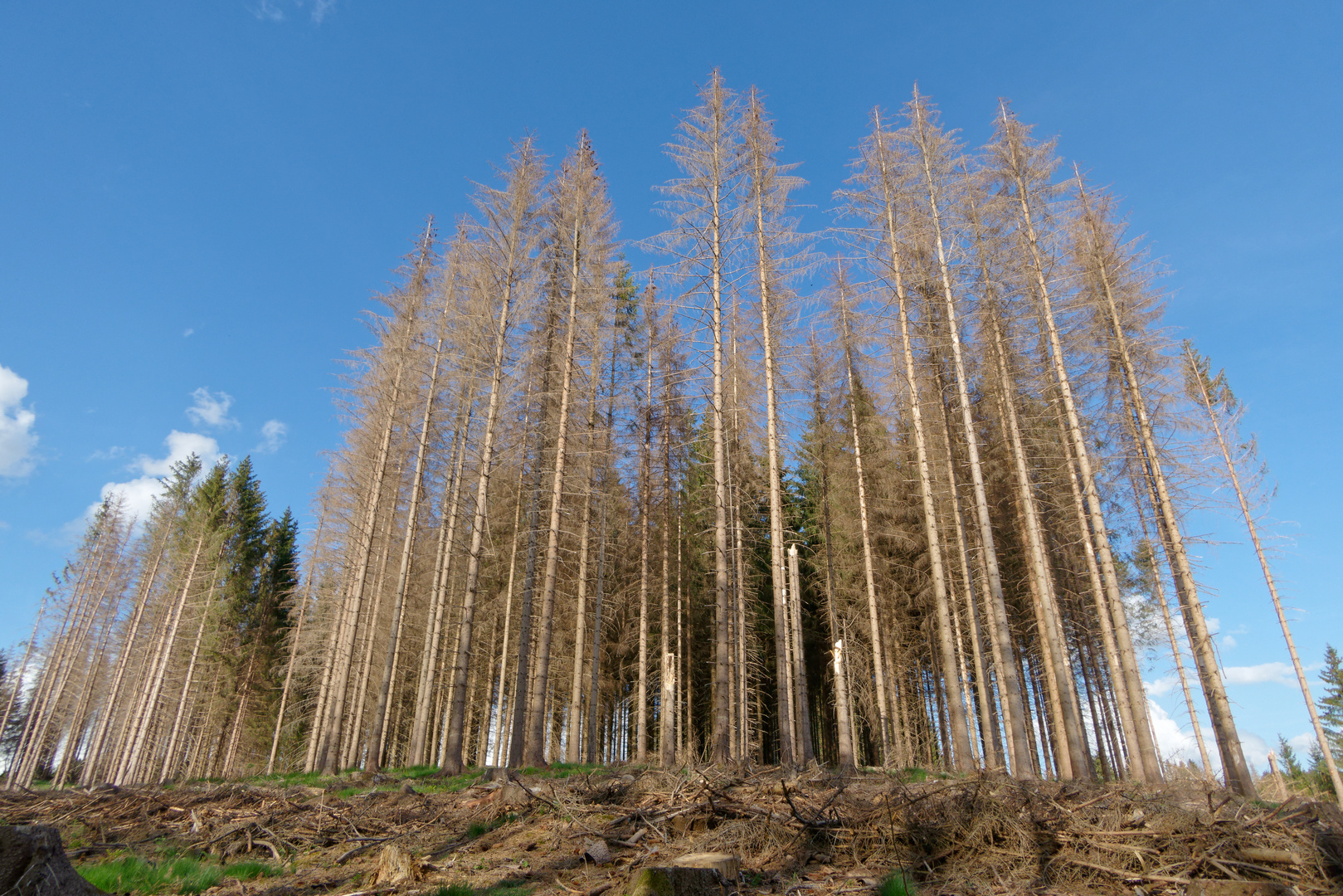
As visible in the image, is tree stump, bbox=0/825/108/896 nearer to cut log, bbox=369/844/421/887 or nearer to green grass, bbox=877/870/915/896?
cut log, bbox=369/844/421/887

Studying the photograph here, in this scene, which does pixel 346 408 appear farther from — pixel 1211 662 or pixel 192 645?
pixel 1211 662

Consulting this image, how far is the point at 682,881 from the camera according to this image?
11.3ft

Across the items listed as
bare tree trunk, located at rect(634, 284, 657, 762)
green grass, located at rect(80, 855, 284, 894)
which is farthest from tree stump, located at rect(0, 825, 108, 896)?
bare tree trunk, located at rect(634, 284, 657, 762)

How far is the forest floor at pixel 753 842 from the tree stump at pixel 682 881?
0.31 meters

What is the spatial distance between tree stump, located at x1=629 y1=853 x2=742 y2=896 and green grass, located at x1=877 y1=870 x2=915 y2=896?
96 cm

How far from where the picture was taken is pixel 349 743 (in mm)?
21812

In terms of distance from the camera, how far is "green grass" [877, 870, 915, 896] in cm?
379

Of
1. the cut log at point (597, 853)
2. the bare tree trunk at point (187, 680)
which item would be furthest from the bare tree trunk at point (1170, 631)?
the bare tree trunk at point (187, 680)

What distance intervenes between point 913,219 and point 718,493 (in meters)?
9.10

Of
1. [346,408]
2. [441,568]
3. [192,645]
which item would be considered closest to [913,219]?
[441,568]

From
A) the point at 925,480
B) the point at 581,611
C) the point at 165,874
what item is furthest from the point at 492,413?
the point at 165,874

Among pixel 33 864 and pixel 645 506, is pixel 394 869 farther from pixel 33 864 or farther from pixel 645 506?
pixel 645 506

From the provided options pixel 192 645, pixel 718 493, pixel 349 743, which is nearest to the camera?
pixel 718 493

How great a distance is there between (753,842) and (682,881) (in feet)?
5.25
